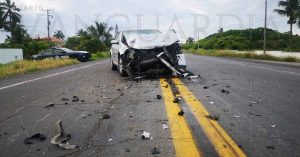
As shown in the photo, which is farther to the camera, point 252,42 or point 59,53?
point 252,42

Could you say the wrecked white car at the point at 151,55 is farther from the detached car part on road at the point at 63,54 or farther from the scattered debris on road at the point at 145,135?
the detached car part on road at the point at 63,54

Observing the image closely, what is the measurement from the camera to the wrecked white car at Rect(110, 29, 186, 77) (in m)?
10.8

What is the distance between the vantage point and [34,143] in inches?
162

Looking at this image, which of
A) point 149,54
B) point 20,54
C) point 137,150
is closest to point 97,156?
point 137,150

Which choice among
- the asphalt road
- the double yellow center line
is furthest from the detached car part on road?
the double yellow center line

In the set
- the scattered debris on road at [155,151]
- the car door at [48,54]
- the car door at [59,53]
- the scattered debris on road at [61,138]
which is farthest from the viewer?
the car door at [48,54]

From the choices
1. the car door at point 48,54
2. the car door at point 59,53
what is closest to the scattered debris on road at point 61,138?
the car door at point 59,53

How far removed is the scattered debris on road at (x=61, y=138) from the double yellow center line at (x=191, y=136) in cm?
122

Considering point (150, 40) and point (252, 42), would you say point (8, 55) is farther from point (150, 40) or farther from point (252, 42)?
point (252, 42)

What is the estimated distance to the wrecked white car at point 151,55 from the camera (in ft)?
35.6

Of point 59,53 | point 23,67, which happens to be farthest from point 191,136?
point 59,53

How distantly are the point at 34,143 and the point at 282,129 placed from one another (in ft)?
10.3

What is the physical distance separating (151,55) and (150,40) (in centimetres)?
65

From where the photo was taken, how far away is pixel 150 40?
37.0ft
